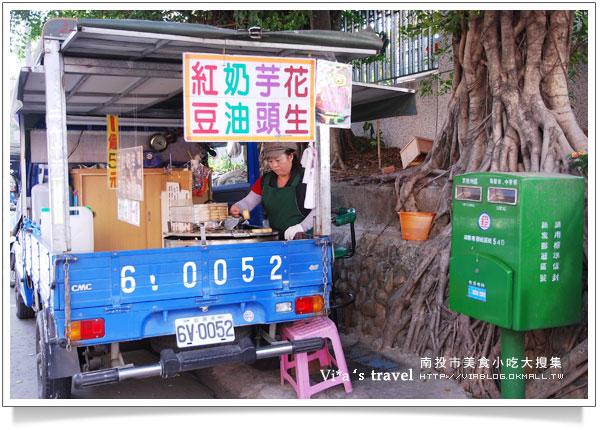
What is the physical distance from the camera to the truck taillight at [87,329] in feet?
13.8

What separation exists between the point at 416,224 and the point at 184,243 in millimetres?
2659

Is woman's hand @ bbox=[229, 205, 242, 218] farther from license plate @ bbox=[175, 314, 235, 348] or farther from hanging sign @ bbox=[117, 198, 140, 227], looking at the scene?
license plate @ bbox=[175, 314, 235, 348]

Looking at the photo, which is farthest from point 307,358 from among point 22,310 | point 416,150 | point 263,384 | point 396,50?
point 396,50

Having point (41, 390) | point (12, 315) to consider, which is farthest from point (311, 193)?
point (12, 315)

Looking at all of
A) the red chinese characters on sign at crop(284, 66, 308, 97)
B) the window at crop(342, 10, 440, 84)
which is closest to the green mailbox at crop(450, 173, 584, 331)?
the red chinese characters on sign at crop(284, 66, 308, 97)

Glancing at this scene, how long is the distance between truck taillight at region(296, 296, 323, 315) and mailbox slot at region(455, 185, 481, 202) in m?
1.40

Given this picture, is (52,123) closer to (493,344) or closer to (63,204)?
(63,204)

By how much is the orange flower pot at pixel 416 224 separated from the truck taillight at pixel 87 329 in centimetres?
346

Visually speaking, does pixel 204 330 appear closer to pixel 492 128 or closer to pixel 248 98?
pixel 248 98

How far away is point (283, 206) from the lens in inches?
226

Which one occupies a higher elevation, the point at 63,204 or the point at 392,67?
the point at 392,67

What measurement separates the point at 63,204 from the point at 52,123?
1.90 ft

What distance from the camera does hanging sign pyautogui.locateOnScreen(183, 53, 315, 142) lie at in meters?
4.40
